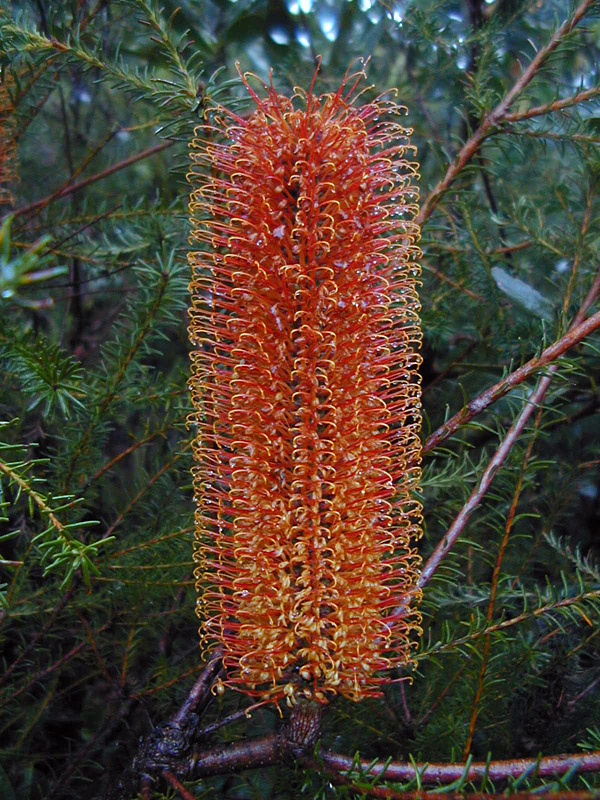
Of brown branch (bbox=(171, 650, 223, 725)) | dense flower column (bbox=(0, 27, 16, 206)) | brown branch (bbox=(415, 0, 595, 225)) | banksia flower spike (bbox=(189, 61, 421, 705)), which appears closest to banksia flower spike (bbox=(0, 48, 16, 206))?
dense flower column (bbox=(0, 27, 16, 206))

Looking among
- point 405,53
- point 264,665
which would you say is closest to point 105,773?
point 264,665

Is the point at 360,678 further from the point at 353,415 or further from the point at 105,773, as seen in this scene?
the point at 105,773

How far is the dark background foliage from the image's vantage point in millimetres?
626

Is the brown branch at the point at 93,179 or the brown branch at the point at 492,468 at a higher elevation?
the brown branch at the point at 93,179

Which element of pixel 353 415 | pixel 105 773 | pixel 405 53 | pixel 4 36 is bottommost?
pixel 105 773

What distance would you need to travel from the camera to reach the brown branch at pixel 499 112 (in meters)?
0.67

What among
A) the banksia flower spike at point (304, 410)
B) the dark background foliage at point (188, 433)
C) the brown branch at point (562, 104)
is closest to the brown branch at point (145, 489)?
the dark background foliage at point (188, 433)

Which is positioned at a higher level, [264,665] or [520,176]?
[520,176]

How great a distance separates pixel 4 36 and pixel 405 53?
86 centimetres

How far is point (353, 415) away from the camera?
22.4 inches

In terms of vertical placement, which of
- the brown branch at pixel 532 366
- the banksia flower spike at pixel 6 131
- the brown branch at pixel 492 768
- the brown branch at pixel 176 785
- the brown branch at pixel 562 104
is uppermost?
the banksia flower spike at pixel 6 131

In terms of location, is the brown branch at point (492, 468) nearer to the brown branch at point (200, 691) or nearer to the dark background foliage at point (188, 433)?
the dark background foliage at point (188, 433)

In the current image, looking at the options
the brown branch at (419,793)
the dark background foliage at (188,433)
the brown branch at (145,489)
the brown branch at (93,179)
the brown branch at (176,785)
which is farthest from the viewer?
the brown branch at (93,179)

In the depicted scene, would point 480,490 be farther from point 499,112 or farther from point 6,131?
point 6,131
